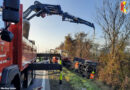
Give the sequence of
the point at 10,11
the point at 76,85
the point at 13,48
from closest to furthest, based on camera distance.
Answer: the point at 10,11
the point at 13,48
the point at 76,85

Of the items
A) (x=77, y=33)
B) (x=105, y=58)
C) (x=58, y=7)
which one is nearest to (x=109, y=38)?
(x=105, y=58)

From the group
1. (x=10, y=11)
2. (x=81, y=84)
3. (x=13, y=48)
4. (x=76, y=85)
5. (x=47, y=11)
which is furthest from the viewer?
(x=47, y=11)

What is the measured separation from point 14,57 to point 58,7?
891cm

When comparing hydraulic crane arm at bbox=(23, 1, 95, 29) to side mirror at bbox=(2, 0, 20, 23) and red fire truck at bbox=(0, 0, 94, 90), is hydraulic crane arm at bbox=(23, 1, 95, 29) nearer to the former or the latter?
red fire truck at bbox=(0, 0, 94, 90)

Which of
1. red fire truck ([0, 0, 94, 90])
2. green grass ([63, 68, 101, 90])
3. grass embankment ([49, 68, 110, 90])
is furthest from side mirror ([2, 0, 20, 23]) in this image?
green grass ([63, 68, 101, 90])

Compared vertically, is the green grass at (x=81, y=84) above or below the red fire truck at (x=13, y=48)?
below

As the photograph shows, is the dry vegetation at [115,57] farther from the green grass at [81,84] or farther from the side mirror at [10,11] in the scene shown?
the side mirror at [10,11]

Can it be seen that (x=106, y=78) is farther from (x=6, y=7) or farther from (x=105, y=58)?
(x=6, y=7)

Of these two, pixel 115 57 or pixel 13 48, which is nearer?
pixel 13 48

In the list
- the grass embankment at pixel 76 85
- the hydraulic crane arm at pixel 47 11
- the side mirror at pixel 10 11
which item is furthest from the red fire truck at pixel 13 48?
the hydraulic crane arm at pixel 47 11

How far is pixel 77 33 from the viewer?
63.7ft

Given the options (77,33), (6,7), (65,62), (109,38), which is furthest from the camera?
(77,33)

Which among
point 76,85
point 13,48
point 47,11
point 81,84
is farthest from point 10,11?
point 47,11

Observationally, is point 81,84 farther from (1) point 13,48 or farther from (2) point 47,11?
(2) point 47,11
